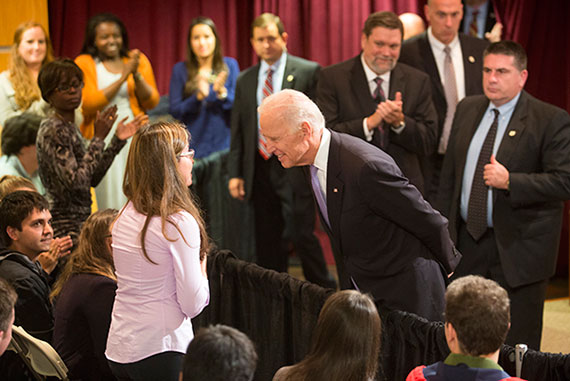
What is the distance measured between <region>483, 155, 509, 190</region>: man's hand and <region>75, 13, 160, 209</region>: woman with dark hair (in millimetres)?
2643

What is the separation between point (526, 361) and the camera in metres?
2.57

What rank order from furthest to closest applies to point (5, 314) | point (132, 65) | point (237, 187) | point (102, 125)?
1. point (237, 187)
2. point (132, 65)
3. point (102, 125)
4. point (5, 314)

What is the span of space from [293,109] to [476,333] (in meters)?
1.19

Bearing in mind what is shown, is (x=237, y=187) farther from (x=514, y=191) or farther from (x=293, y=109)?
(x=293, y=109)

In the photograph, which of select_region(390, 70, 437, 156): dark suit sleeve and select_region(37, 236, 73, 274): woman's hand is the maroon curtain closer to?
select_region(390, 70, 437, 156): dark suit sleeve

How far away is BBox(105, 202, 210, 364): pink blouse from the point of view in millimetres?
2635

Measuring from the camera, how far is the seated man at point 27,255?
3.35 meters

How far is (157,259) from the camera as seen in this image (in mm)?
2652

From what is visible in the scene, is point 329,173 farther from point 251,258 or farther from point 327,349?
point 251,258

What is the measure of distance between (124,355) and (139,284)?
0.79ft

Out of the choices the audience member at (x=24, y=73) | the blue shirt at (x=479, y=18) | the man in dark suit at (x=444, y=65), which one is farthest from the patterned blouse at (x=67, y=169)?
the blue shirt at (x=479, y=18)

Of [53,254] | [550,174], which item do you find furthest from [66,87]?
[550,174]

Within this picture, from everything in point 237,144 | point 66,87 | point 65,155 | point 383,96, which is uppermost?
point 66,87

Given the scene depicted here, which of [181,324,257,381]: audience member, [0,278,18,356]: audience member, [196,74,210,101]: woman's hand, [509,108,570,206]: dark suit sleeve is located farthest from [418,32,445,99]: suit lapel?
[181,324,257,381]: audience member
